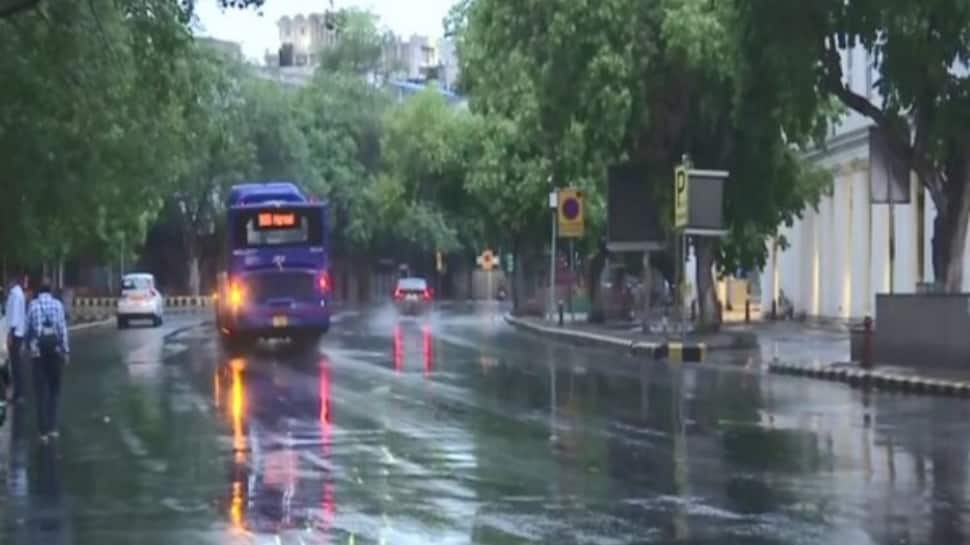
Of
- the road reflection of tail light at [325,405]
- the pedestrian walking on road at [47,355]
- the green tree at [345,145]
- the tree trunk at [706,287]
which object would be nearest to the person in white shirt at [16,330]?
the pedestrian walking on road at [47,355]

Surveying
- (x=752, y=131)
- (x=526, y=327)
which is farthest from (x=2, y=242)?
(x=526, y=327)

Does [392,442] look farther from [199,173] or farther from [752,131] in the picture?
[199,173]

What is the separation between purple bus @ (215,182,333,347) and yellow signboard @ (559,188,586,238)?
1397cm

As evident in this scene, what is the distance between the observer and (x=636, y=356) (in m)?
41.4

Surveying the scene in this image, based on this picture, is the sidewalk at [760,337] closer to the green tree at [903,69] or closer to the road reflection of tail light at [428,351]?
the road reflection of tail light at [428,351]

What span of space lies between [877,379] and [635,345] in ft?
42.8

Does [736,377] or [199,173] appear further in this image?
[199,173]

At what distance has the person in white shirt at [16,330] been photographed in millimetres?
23516

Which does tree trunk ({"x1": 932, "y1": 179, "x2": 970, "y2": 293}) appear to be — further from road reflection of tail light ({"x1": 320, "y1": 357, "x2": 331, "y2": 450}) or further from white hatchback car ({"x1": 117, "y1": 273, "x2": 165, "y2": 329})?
white hatchback car ({"x1": 117, "y1": 273, "x2": 165, "y2": 329})

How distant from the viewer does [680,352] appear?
3966cm

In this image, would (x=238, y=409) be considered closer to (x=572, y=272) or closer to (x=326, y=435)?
(x=326, y=435)

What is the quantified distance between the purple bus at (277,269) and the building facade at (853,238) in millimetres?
15646

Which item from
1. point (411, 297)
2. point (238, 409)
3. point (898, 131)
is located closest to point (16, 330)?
point (238, 409)

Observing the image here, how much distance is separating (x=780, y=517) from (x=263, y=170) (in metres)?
76.9
